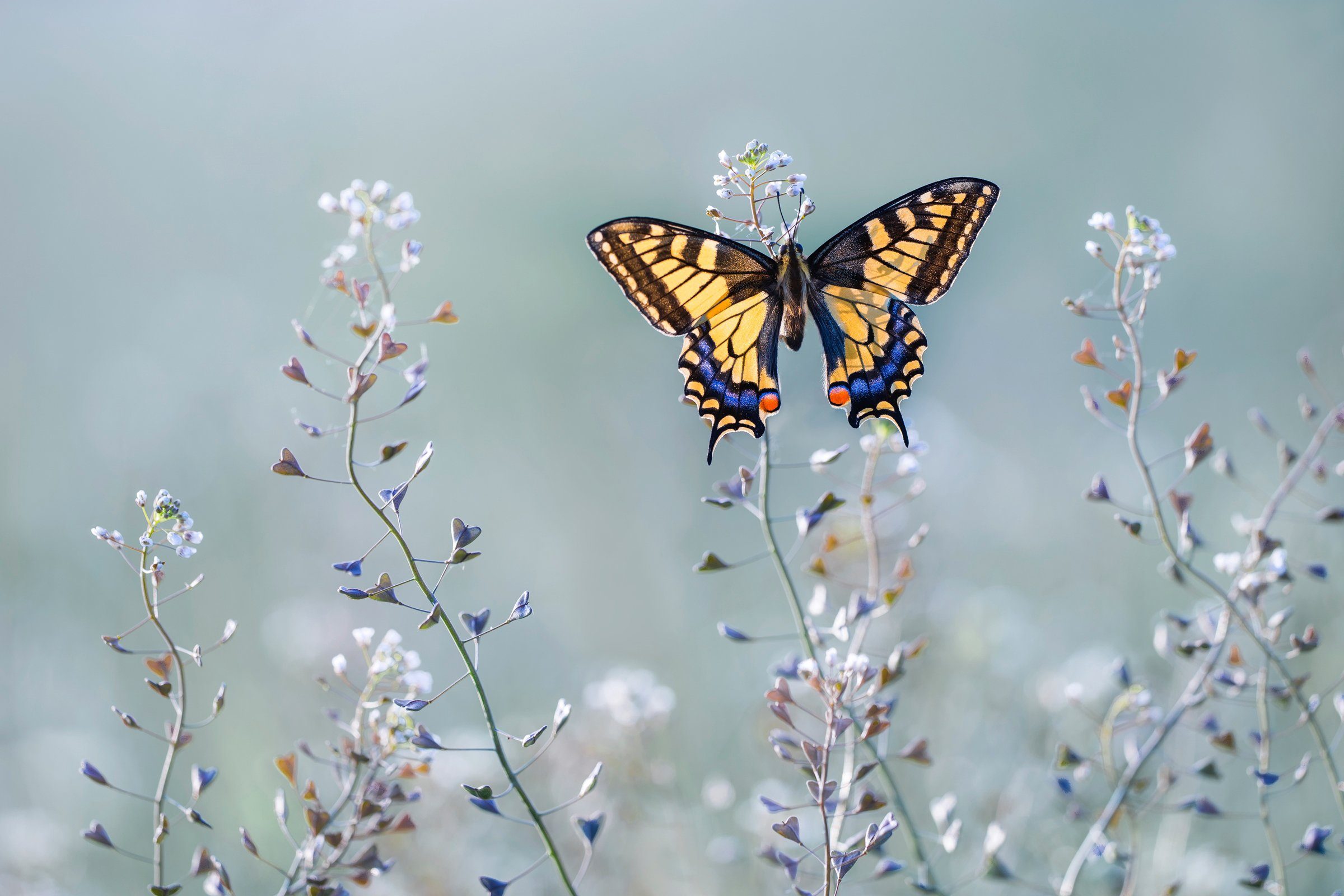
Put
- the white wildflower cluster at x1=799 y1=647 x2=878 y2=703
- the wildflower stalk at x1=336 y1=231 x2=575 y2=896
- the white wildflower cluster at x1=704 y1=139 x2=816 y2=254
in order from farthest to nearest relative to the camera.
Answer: the white wildflower cluster at x1=704 y1=139 x2=816 y2=254, the white wildflower cluster at x1=799 y1=647 x2=878 y2=703, the wildflower stalk at x1=336 y1=231 x2=575 y2=896

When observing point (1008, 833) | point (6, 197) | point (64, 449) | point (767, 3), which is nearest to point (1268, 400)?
point (1008, 833)

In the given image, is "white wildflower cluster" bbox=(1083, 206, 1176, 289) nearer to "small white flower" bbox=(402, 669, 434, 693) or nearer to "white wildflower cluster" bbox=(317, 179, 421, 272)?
"white wildflower cluster" bbox=(317, 179, 421, 272)

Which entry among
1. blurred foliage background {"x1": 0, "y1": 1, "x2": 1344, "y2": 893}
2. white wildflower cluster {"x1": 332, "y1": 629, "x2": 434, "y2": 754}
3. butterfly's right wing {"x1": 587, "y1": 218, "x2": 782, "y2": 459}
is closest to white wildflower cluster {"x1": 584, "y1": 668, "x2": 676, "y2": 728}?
blurred foliage background {"x1": 0, "y1": 1, "x2": 1344, "y2": 893}

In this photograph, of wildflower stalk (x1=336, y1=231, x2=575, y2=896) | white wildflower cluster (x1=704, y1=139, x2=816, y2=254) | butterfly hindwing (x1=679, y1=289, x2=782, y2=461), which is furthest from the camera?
butterfly hindwing (x1=679, y1=289, x2=782, y2=461)

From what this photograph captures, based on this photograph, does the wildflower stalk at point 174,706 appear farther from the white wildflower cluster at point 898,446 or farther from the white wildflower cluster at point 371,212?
the white wildflower cluster at point 898,446

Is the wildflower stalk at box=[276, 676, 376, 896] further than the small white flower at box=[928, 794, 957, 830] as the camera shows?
No

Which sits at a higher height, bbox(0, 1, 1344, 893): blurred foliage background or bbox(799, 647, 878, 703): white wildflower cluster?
bbox(0, 1, 1344, 893): blurred foliage background
